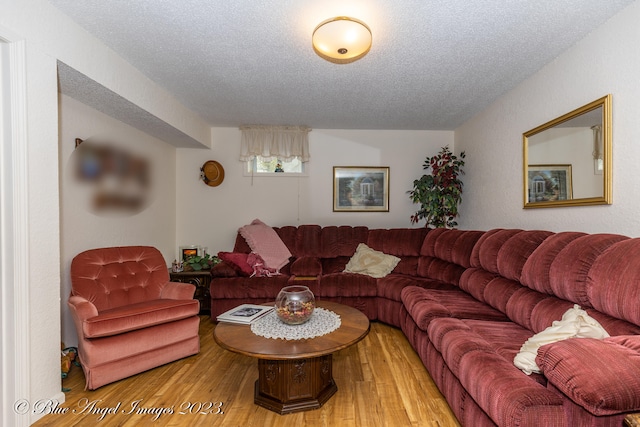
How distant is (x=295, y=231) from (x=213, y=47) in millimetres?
2319

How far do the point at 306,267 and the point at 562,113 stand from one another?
274 cm

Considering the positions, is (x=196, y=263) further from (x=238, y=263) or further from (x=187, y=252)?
(x=238, y=263)

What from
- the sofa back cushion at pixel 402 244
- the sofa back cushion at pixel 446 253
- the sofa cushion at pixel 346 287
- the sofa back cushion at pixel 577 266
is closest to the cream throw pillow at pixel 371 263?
the sofa back cushion at pixel 402 244

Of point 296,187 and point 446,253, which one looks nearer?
point 446,253

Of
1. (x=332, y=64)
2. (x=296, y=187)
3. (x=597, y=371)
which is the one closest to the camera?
(x=597, y=371)

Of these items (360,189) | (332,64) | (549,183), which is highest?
(332,64)

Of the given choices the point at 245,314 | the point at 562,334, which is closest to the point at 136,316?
the point at 245,314

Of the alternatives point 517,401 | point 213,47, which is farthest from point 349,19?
point 517,401

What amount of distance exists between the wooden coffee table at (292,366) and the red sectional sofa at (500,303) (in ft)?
2.08

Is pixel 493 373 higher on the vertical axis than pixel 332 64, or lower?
Answer: lower

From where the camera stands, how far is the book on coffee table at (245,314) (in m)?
2.14

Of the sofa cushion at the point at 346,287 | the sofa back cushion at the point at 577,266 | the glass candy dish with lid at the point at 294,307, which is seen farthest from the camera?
the sofa cushion at the point at 346,287

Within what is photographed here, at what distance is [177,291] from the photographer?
2770 mm

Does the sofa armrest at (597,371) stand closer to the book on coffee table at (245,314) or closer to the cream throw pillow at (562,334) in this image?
the cream throw pillow at (562,334)
